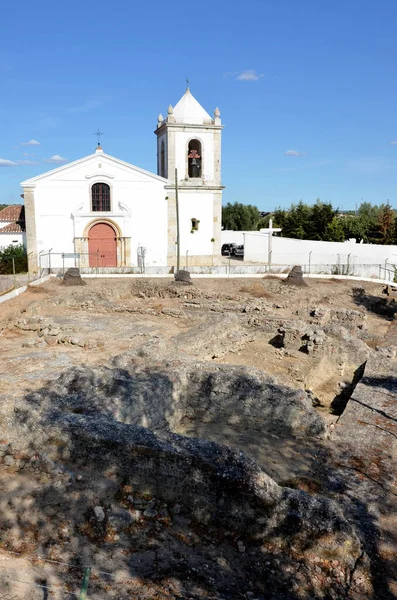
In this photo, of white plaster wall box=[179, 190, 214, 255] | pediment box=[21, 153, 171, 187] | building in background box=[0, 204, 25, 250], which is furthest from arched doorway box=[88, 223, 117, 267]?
building in background box=[0, 204, 25, 250]

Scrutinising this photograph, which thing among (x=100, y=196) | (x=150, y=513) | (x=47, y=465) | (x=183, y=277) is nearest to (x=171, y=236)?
(x=100, y=196)

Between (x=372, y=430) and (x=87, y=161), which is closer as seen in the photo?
(x=372, y=430)

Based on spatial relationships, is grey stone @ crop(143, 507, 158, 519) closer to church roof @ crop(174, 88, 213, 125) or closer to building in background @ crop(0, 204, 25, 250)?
church roof @ crop(174, 88, 213, 125)

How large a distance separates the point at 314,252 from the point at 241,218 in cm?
3100

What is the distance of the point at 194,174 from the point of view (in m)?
32.6

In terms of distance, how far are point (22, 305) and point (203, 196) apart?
51.7 ft

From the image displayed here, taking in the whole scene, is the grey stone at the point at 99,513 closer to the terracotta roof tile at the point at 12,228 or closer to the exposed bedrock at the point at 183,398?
the exposed bedrock at the point at 183,398

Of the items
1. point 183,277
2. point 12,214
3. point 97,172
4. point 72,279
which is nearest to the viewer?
point 72,279

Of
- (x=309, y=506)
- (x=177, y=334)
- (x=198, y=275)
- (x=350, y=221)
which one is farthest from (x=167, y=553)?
(x=350, y=221)

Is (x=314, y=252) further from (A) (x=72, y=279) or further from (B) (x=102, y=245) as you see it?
(A) (x=72, y=279)

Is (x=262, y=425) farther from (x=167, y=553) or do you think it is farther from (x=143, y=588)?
(x=143, y=588)

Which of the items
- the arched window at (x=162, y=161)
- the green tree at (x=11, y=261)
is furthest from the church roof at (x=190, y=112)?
the green tree at (x=11, y=261)

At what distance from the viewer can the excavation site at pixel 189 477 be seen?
196 inches

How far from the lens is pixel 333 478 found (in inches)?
283
